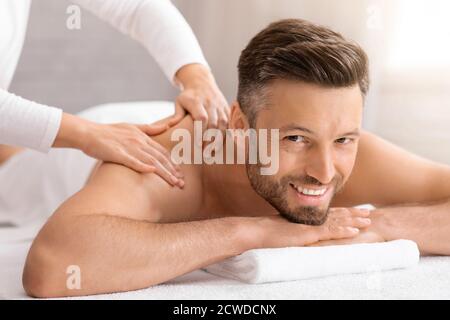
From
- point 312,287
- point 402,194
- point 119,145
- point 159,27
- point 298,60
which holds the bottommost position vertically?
point 312,287

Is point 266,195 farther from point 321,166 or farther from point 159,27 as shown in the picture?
point 159,27

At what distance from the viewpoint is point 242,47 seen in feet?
9.20

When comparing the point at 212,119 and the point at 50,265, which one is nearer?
the point at 50,265

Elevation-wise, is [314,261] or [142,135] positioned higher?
[142,135]

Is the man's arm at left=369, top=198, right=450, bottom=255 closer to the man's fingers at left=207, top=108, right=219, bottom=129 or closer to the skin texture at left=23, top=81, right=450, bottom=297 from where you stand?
the skin texture at left=23, top=81, right=450, bottom=297

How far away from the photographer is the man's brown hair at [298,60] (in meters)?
1.48

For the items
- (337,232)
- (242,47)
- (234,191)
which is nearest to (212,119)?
(234,191)

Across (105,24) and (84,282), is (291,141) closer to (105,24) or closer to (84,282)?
(84,282)

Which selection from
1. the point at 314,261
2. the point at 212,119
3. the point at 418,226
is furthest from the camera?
the point at 212,119

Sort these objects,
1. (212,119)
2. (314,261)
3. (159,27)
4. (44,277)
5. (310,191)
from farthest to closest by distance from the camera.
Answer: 1. (159,27)
2. (212,119)
3. (310,191)
4. (314,261)
5. (44,277)

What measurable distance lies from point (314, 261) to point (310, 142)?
0.80ft

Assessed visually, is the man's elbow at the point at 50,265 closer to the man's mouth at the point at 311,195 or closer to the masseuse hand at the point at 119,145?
the masseuse hand at the point at 119,145

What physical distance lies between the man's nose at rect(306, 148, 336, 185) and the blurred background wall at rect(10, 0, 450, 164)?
940mm

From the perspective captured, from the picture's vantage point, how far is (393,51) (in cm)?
235
